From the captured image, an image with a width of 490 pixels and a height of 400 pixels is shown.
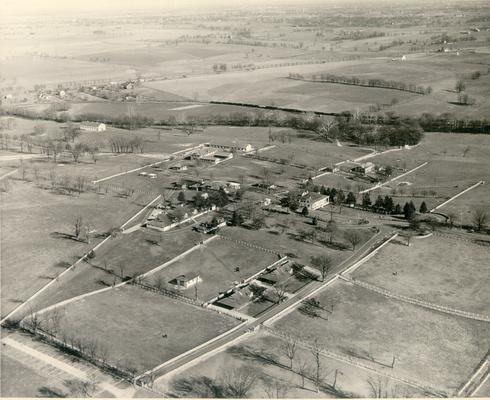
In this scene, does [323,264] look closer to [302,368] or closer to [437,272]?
[437,272]

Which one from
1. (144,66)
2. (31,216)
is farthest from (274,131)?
(144,66)

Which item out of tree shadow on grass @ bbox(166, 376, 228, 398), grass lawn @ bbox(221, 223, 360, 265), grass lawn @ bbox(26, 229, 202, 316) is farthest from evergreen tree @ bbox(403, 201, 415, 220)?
tree shadow on grass @ bbox(166, 376, 228, 398)

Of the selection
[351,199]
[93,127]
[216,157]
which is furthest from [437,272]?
[93,127]

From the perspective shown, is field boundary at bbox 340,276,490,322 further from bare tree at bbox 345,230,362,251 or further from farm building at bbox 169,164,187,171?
farm building at bbox 169,164,187,171

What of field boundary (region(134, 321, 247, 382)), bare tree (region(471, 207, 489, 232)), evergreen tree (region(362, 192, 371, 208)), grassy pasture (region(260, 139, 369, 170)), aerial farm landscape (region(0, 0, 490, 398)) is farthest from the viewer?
grassy pasture (region(260, 139, 369, 170))

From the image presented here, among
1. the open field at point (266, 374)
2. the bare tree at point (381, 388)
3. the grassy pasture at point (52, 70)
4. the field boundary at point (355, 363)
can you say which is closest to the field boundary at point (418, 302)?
the field boundary at point (355, 363)

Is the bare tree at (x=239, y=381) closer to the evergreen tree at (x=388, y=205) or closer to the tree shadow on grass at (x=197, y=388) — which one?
the tree shadow on grass at (x=197, y=388)

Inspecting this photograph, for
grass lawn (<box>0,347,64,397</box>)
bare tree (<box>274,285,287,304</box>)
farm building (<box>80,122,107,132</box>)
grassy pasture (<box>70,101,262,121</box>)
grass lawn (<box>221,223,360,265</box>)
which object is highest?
grassy pasture (<box>70,101,262,121</box>)
